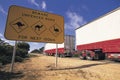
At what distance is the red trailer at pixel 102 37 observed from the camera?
582 inches

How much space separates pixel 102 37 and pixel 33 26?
850cm

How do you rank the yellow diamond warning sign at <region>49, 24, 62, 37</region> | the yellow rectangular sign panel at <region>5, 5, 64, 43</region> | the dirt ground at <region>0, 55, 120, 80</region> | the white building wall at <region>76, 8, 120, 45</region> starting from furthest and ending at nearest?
the white building wall at <region>76, 8, 120, 45</region> < the yellow diamond warning sign at <region>49, 24, 62, 37</region> < the yellow rectangular sign panel at <region>5, 5, 64, 43</region> < the dirt ground at <region>0, 55, 120, 80</region>

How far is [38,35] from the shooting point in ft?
38.8

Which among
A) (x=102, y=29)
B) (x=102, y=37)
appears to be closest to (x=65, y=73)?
(x=102, y=37)

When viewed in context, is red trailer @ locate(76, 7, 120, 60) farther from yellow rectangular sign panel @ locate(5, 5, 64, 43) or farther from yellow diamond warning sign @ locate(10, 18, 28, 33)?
yellow diamond warning sign @ locate(10, 18, 28, 33)

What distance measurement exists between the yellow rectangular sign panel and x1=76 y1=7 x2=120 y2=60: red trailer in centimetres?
544

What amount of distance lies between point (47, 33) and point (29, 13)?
2122 mm

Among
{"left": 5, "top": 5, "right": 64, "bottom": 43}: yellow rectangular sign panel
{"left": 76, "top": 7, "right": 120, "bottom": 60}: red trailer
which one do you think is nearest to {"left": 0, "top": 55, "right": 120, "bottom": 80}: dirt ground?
{"left": 5, "top": 5, "right": 64, "bottom": 43}: yellow rectangular sign panel

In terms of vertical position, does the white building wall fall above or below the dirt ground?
above

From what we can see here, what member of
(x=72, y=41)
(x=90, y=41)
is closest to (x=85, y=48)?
(x=90, y=41)

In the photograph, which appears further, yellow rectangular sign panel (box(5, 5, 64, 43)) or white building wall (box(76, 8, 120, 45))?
white building wall (box(76, 8, 120, 45))

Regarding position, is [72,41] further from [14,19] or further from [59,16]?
[14,19]

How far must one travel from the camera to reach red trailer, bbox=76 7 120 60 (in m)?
14.8

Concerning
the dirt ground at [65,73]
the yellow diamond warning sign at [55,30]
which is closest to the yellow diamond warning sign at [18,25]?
the yellow diamond warning sign at [55,30]
